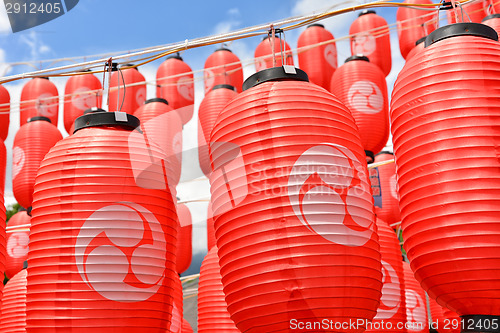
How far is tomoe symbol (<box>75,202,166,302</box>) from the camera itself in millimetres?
1643

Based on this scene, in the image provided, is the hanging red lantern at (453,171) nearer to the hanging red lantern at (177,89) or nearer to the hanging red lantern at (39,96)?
the hanging red lantern at (177,89)

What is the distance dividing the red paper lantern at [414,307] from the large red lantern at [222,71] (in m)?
2.46

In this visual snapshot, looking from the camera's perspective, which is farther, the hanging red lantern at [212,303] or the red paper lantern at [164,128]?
the red paper lantern at [164,128]

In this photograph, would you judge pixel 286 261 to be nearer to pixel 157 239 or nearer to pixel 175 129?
pixel 157 239

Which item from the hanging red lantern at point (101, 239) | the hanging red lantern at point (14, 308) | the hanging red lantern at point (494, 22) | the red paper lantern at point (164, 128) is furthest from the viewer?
the red paper lantern at point (164, 128)

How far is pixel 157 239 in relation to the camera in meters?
1.79

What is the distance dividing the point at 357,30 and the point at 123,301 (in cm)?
366

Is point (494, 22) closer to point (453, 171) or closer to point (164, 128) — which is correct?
point (453, 171)

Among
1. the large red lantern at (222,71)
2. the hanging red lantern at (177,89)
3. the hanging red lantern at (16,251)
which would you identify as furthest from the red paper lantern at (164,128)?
the hanging red lantern at (16,251)

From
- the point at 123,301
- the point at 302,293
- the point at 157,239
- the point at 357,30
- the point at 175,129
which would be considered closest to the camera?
the point at 302,293

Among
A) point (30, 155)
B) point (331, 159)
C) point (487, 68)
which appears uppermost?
point (30, 155)

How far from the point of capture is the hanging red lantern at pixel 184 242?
16.0 ft

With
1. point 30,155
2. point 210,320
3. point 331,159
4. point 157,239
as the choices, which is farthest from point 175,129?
point 331,159

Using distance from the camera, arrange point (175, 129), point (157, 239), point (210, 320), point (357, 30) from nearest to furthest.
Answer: point (157, 239) < point (210, 320) < point (175, 129) < point (357, 30)
